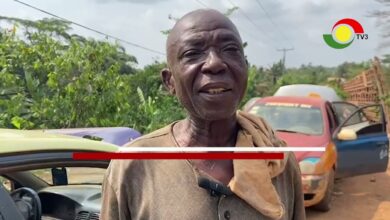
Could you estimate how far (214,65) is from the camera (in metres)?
0.99

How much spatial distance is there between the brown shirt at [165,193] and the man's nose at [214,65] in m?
0.20

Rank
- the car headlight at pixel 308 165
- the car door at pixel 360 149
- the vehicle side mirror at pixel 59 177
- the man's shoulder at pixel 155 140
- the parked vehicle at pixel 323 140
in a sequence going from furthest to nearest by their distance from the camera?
1. the car door at pixel 360 149
2. the parked vehicle at pixel 323 140
3. the car headlight at pixel 308 165
4. the vehicle side mirror at pixel 59 177
5. the man's shoulder at pixel 155 140

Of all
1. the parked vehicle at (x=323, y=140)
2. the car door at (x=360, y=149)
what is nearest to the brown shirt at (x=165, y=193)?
the parked vehicle at (x=323, y=140)

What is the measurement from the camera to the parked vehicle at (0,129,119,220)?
1.81 meters

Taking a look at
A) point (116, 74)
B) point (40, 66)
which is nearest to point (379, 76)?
point (116, 74)

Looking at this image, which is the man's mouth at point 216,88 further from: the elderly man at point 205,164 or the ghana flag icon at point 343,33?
the ghana flag icon at point 343,33

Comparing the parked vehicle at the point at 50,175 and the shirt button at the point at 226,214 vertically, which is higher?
the shirt button at the point at 226,214

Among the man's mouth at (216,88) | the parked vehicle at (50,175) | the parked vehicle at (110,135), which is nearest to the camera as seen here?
the man's mouth at (216,88)

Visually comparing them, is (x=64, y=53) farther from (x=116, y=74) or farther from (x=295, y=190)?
(x=295, y=190)

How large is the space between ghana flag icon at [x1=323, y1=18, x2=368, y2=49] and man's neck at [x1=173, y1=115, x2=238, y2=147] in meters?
2.00

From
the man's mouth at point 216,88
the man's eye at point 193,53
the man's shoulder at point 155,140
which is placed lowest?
the man's shoulder at point 155,140

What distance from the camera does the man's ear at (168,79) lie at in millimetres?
1125

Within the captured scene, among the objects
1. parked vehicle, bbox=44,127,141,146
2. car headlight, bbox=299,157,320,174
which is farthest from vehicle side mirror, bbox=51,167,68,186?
car headlight, bbox=299,157,320,174

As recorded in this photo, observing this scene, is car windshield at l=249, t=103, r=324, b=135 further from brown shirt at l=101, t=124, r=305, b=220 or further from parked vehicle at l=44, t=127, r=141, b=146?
brown shirt at l=101, t=124, r=305, b=220
